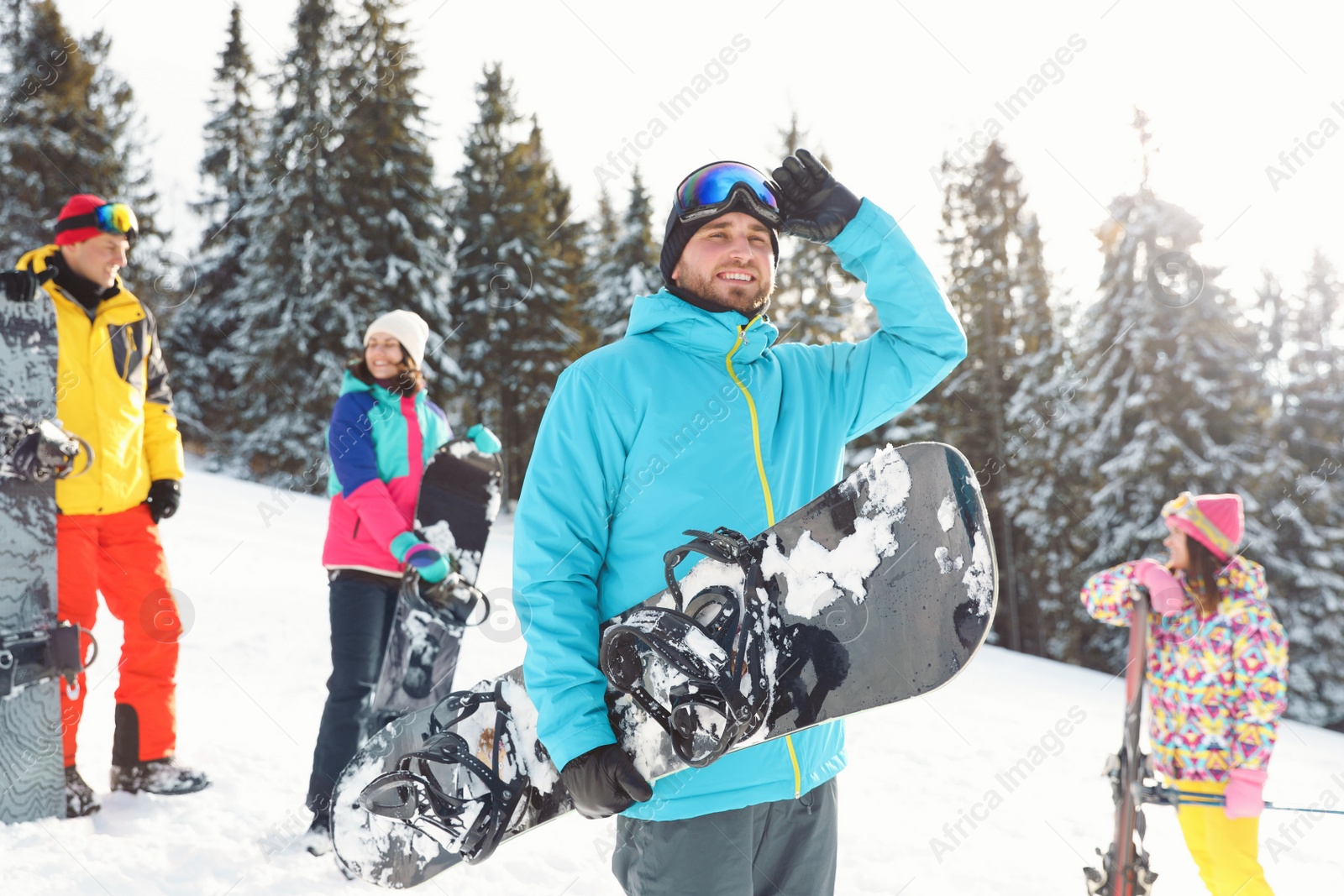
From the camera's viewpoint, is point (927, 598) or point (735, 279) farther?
point (735, 279)

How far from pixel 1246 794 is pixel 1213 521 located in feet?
3.43

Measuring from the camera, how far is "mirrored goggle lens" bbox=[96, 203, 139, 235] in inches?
135

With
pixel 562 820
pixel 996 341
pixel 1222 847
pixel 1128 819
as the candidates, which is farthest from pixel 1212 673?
pixel 996 341

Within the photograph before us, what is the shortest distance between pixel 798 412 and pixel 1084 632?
20.1m

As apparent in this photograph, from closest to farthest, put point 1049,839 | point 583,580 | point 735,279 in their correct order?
point 583,580 → point 735,279 → point 1049,839

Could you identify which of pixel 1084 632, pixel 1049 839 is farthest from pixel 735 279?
pixel 1084 632

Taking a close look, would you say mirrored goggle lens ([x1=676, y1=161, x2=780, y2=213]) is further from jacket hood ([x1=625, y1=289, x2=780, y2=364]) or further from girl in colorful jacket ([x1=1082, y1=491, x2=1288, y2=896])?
girl in colorful jacket ([x1=1082, y1=491, x2=1288, y2=896])

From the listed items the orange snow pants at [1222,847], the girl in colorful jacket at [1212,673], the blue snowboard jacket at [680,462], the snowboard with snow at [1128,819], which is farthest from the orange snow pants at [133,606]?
the orange snow pants at [1222,847]

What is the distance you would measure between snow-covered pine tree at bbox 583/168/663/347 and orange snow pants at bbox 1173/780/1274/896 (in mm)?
18480

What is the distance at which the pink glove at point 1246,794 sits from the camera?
9.37ft

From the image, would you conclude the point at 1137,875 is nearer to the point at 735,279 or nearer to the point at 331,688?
the point at 735,279

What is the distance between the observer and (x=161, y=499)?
3580 millimetres

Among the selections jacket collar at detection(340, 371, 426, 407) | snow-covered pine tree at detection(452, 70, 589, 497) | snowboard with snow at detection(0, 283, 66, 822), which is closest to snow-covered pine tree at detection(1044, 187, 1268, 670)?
snow-covered pine tree at detection(452, 70, 589, 497)

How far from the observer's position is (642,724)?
1.56 meters
